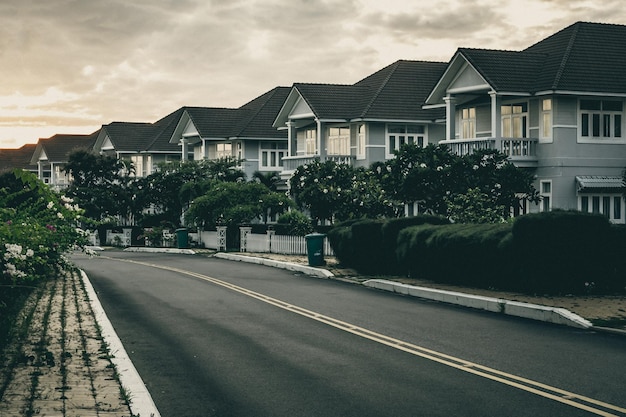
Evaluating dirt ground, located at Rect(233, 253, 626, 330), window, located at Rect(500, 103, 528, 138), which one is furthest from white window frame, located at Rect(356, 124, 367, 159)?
dirt ground, located at Rect(233, 253, 626, 330)

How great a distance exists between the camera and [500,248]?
68.5ft

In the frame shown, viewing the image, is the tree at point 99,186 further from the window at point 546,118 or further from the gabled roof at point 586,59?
the window at point 546,118

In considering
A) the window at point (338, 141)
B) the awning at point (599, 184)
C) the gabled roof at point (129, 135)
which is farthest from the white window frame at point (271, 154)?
the awning at point (599, 184)

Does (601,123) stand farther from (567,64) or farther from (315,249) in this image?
(315,249)

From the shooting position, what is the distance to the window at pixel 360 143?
1989 inches

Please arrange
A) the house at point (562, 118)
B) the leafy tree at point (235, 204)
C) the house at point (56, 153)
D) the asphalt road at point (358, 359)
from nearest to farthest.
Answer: the asphalt road at point (358, 359)
the house at point (562, 118)
the leafy tree at point (235, 204)
the house at point (56, 153)

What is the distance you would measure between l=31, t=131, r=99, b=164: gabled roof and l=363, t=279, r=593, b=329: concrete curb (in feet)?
241

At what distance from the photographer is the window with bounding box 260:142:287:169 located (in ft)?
213

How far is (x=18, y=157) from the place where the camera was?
110625mm

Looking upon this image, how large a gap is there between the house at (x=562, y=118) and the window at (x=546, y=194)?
41mm

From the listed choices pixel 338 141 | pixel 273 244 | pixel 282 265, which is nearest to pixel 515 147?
pixel 282 265

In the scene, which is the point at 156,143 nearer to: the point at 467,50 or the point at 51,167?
the point at 51,167

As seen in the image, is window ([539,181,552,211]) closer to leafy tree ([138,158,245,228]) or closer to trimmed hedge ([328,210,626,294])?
trimmed hedge ([328,210,626,294])

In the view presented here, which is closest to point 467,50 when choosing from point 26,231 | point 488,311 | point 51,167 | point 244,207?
point 244,207
